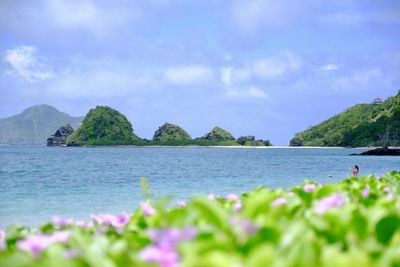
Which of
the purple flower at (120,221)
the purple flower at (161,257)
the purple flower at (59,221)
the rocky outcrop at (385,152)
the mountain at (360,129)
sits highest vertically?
the mountain at (360,129)

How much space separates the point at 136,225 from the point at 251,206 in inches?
26.8

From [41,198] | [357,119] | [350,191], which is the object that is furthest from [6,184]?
[357,119]

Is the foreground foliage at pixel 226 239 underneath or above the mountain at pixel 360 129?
underneath

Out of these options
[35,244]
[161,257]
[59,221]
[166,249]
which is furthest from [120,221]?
[161,257]

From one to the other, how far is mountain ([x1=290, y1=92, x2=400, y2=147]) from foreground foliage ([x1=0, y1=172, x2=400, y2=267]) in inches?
4537

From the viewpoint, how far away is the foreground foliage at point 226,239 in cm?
153

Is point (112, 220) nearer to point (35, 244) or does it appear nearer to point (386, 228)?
point (35, 244)

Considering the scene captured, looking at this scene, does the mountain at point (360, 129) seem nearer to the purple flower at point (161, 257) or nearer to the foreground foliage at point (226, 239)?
the foreground foliage at point (226, 239)

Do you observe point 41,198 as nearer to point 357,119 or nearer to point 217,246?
point 217,246

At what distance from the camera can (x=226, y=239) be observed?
1.94 m

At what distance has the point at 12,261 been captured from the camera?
1594 mm

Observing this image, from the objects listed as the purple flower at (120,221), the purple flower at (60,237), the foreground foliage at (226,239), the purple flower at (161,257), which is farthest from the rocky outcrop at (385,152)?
the purple flower at (161,257)

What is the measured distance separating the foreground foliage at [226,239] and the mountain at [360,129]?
115m

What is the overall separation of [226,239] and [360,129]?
14173 centimetres
